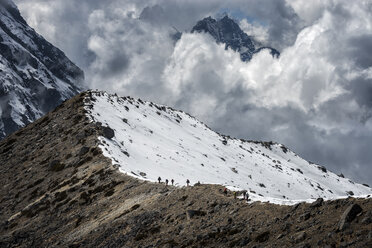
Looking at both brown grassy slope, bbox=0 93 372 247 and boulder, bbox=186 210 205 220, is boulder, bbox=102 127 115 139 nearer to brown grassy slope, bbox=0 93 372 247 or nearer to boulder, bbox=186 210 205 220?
brown grassy slope, bbox=0 93 372 247

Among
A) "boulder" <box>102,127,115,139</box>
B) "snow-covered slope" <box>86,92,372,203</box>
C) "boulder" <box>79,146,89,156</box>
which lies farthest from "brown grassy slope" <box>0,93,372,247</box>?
"snow-covered slope" <box>86,92,372,203</box>

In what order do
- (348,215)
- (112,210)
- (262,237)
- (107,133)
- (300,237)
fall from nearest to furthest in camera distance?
1. (348,215)
2. (300,237)
3. (262,237)
4. (112,210)
5. (107,133)

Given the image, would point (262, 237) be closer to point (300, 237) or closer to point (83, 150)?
point (300, 237)

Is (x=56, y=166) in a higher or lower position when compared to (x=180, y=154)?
lower

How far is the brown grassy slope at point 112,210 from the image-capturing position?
22.9 m

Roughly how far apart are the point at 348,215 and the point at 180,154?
5936cm

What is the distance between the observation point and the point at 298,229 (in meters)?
22.4

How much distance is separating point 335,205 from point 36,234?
109ft

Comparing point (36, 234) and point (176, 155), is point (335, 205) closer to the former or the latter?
point (36, 234)

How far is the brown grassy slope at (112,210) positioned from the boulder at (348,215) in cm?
34

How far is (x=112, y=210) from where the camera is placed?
1601 inches

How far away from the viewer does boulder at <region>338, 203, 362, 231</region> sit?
20.3m


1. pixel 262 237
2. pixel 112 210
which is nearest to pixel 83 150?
pixel 112 210

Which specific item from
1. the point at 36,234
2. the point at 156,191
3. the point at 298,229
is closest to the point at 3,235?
the point at 36,234
